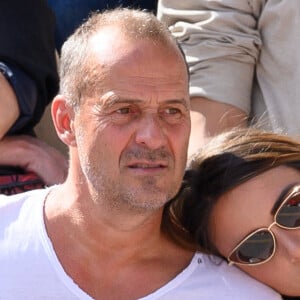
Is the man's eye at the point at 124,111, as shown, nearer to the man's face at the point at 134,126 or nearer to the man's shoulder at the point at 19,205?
the man's face at the point at 134,126

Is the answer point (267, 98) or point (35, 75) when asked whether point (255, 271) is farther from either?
point (35, 75)

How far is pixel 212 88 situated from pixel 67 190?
0.54 m

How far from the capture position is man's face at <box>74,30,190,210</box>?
6.07ft

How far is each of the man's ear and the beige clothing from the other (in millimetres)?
483

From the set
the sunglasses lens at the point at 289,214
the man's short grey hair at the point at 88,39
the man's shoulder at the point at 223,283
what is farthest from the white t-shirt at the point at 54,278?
the man's short grey hair at the point at 88,39

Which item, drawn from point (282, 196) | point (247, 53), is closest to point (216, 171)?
point (282, 196)

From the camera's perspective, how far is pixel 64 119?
6.64 feet

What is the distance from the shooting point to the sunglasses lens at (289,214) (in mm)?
1921

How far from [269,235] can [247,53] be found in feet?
2.04

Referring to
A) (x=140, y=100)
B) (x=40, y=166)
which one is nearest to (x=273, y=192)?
(x=140, y=100)

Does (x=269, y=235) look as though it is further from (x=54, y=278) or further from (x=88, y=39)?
(x=88, y=39)

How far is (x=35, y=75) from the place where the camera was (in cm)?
246

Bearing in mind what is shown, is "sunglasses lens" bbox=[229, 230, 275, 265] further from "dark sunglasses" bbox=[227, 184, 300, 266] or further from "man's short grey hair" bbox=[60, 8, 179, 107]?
"man's short grey hair" bbox=[60, 8, 179, 107]

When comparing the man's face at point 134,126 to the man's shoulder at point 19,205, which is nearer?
the man's face at point 134,126
